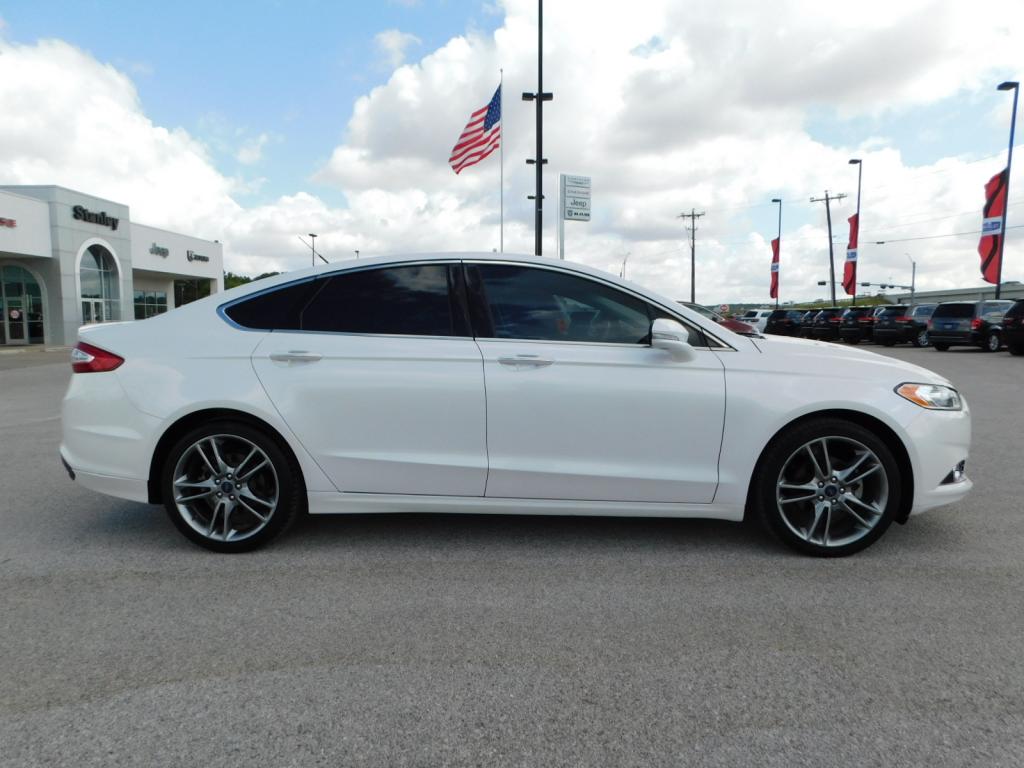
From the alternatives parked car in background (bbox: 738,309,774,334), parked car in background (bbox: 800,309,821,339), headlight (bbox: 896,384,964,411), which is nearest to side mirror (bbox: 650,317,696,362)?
headlight (bbox: 896,384,964,411)

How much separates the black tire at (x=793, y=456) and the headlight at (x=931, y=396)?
28 cm

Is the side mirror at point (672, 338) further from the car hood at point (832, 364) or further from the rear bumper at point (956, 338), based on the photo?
the rear bumper at point (956, 338)

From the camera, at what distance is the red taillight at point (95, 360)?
3871mm

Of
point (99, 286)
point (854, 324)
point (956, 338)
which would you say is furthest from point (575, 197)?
point (99, 286)

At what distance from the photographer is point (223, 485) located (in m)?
3.84

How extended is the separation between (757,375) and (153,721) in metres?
3.01

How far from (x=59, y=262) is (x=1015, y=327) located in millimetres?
34661

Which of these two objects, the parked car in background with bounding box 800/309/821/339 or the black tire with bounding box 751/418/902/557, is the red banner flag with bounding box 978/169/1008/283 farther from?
the black tire with bounding box 751/418/902/557

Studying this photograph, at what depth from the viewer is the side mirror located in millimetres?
3627

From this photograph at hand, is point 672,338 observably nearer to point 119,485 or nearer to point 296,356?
point 296,356

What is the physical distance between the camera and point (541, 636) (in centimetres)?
293

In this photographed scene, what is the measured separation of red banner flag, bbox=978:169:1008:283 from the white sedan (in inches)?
1231

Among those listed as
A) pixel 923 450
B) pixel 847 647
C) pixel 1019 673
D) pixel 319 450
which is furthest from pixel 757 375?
pixel 319 450

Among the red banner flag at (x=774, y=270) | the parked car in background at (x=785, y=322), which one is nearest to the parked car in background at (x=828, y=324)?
the parked car in background at (x=785, y=322)
